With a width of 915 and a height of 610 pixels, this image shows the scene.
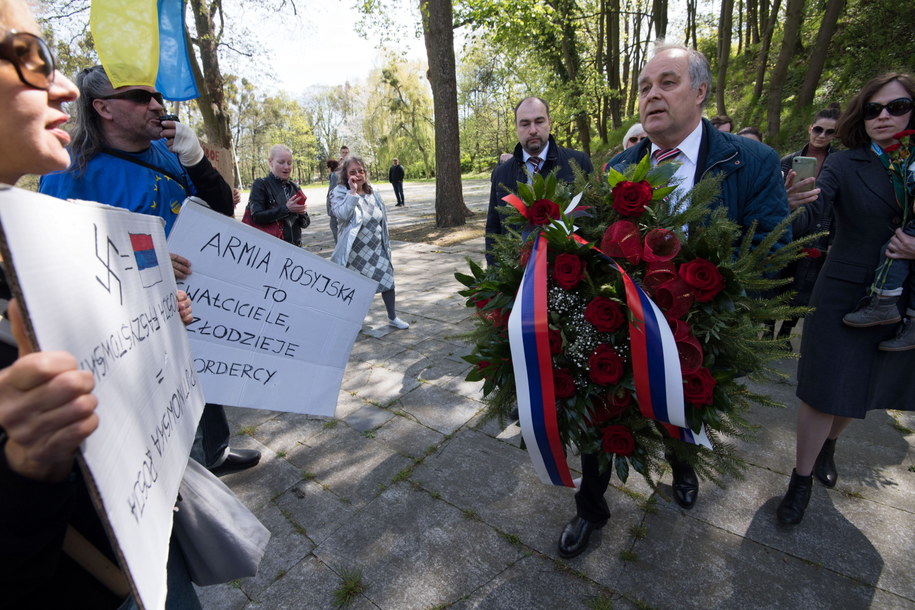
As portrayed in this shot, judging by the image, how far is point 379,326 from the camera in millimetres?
5309

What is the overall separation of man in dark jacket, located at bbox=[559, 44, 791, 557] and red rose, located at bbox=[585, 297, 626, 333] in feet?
2.55

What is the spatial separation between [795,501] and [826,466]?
490mm

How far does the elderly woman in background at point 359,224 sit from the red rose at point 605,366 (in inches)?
138

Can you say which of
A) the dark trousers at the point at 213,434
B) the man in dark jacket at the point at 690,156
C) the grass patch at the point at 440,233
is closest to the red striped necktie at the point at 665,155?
the man in dark jacket at the point at 690,156

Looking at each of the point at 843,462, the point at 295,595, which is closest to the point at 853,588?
the point at 843,462

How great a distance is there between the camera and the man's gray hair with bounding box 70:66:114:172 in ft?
6.32

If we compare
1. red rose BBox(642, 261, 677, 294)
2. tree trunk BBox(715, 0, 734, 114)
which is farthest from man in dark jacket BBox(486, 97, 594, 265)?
tree trunk BBox(715, 0, 734, 114)

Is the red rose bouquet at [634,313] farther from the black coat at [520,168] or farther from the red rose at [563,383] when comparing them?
the black coat at [520,168]

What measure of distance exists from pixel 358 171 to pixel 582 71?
1506cm

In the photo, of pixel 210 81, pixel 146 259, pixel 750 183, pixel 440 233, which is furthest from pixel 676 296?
pixel 210 81

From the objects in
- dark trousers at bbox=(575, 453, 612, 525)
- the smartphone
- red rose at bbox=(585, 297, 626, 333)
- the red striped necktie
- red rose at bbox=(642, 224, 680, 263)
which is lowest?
dark trousers at bbox=(575, 453, 612, 525)

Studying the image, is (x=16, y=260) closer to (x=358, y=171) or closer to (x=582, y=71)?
(x=358, y=171)

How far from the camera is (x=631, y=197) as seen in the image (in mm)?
1545

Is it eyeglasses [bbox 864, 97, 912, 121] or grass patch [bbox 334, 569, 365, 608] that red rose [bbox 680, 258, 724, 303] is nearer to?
eyeglasses [bbox 864, 97, 912, 121]
